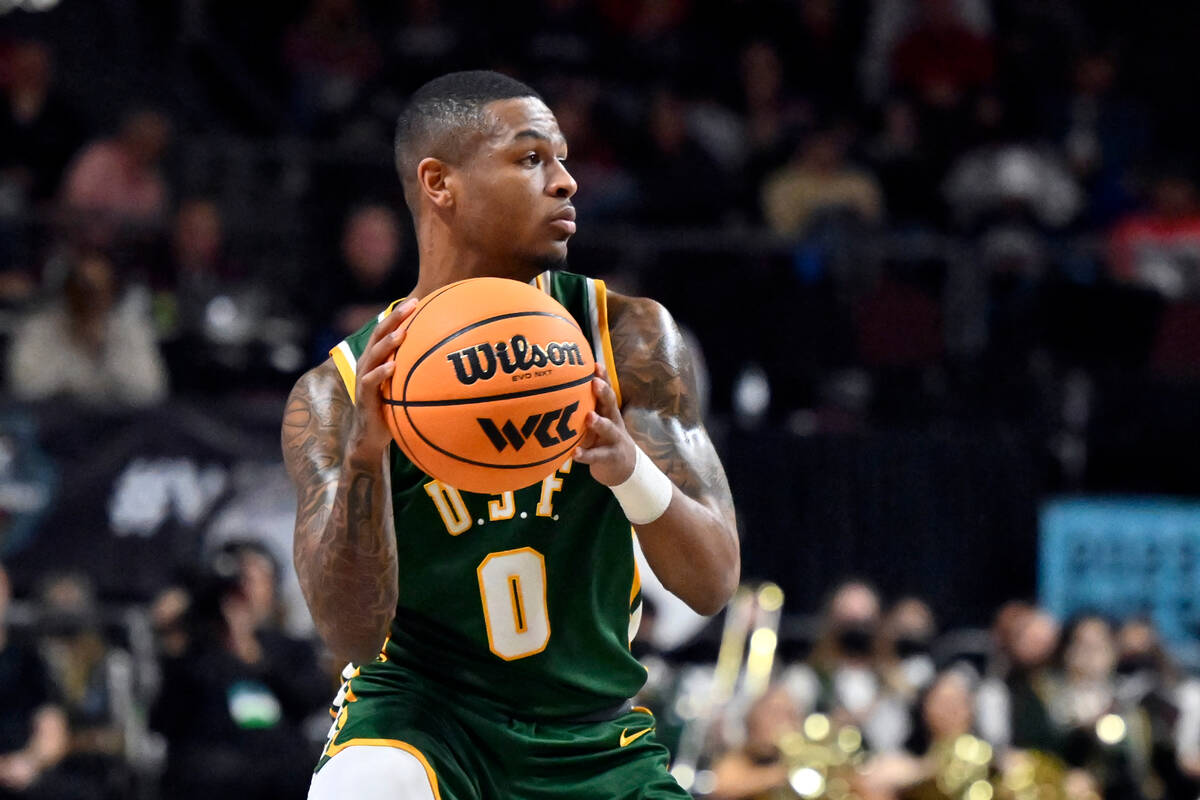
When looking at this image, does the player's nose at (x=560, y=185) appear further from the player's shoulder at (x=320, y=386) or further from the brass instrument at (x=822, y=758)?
the brass instrument at (x=822, y=758)

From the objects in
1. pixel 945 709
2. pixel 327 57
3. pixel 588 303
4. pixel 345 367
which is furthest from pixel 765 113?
pixel 345 367

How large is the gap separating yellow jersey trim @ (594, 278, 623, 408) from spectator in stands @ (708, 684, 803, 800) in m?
5.24

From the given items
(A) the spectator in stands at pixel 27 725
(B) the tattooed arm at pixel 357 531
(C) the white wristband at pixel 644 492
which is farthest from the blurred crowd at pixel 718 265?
(C) the white wristband at pixel 644 492

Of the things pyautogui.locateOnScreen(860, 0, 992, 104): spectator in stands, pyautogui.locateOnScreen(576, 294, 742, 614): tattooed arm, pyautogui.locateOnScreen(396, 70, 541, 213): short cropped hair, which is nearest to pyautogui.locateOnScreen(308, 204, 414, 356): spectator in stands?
pyautogui.locateOnScreen(860, 0, 992, 104): spectator in stands

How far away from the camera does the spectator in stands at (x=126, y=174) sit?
11.0 meters

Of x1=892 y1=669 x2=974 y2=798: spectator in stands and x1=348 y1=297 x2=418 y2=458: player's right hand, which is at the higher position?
x1=348 y1=297 x2=418 y2=458: player's right hand

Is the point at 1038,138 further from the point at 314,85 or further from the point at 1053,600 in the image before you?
the point at 314,85

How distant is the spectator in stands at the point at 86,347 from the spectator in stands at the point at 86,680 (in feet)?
3.55

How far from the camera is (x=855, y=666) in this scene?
9.86 metres

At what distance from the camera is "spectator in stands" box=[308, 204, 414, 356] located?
9930 mm

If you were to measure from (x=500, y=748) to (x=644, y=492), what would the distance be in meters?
0.65

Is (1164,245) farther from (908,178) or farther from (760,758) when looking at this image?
(760,758)

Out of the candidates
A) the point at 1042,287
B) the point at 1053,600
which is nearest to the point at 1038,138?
the point at 1042,287

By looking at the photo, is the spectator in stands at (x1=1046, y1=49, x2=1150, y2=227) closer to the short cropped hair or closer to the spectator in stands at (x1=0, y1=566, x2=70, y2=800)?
the spectator in stands at (x1=0, y1=566, x2=70, y2=800)
